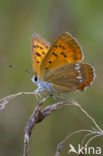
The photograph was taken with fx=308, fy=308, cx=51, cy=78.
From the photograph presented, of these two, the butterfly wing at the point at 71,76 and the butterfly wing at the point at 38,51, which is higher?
the butterfly wing at the point at 38,51

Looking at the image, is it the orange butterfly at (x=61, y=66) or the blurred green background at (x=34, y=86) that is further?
the blurred green background at (x=34, y=86)

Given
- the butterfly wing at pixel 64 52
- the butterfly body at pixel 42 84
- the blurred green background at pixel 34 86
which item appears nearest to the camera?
the butterfly wing at pixel 64 52

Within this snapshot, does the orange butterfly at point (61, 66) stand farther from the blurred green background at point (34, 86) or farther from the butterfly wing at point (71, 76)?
the blurred green background at point (34, 86)

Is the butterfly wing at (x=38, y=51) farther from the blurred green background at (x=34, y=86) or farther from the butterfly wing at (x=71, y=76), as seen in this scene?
the blurred green background at (x=34, y=86)

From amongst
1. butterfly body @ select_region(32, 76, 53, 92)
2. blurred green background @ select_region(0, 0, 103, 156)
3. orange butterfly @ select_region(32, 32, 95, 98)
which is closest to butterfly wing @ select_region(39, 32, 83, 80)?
orange butterfly @ select_region(32, 32, 95, 98)

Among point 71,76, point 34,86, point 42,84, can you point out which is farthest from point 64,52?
point 34,86

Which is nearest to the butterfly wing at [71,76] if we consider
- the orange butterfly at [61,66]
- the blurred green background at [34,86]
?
the orange butterfly at [61,66]

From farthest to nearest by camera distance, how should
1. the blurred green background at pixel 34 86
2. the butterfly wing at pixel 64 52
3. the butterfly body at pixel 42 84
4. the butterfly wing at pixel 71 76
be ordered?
the blurred green background at pixel 34 86 < the butterfly body at pixel 42 84 < the butterfly wing at pixel 64 52 < the butterfly wing at pixel 71 76
